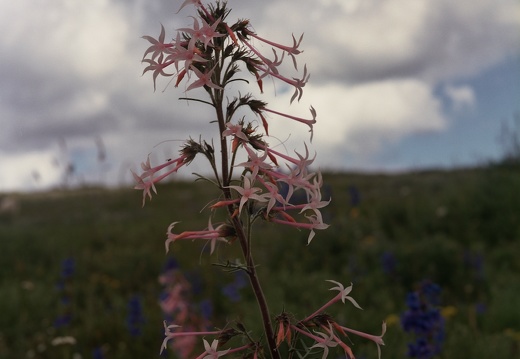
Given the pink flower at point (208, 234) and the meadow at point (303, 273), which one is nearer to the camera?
the pink flower at point (208, 234)

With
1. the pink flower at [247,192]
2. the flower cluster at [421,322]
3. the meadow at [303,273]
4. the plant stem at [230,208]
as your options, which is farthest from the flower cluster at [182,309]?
the pink flower at [247,192]

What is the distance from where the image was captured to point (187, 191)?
1739 centimetres

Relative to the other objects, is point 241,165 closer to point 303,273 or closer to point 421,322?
point 421,322

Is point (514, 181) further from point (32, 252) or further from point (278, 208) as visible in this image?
point (278, 208)

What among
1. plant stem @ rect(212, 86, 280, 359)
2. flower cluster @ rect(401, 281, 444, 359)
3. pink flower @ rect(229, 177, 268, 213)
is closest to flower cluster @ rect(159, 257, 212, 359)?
flower cluster @ rect(401, 281, 444, 359)

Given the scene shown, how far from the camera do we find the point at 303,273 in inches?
332

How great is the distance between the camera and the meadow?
6.15m

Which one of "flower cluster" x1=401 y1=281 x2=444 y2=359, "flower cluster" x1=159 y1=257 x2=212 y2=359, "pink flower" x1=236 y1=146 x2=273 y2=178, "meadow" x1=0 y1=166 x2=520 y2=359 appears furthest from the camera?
"meadow" x1=0 y1=166 x2=520 y2=359

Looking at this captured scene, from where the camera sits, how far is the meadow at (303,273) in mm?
6148

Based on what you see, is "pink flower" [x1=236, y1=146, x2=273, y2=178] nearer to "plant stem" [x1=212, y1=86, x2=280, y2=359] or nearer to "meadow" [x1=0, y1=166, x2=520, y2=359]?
"plant stem" [x1=212, y1=86, x2=280, y2=359]

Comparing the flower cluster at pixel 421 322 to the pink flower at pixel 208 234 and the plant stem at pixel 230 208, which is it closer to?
the plant stem at pixel 230 208

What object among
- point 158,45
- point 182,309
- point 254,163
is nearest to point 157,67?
point 158,45

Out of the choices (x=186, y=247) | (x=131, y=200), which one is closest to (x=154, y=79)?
(x=186, y=247)

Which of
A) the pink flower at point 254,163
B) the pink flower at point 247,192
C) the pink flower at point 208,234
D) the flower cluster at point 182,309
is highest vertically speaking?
the pink flower at point 254,163
